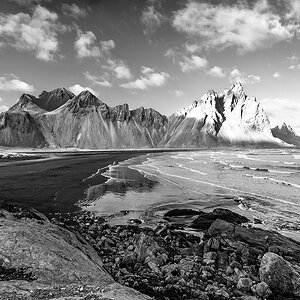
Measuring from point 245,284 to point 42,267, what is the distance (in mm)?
7643

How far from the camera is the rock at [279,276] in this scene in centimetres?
1088

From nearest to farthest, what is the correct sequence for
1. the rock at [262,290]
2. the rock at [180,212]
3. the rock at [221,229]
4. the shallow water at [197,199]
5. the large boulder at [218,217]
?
1. the rock at [262,290]
2. the rock at [221,229]
3. the large boulder at [218,217]
4. the shallow water at [197,199]
5. the rock at [180,212]

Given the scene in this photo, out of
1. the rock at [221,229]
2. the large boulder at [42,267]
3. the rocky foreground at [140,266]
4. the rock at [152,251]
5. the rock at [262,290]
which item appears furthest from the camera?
the rock at [221,229]

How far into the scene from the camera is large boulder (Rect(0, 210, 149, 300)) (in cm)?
792

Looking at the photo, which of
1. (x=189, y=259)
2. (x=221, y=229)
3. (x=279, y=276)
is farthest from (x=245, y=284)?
(x=221, y=229)

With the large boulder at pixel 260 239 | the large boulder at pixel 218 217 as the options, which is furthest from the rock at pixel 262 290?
the large boulder at pixel 218 217

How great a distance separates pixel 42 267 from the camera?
30.1 feet

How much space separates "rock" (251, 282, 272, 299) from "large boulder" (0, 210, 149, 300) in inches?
190

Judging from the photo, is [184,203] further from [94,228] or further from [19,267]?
[19,267]

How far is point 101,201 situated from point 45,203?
17.8ft

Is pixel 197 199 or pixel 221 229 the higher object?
pixel 221 229

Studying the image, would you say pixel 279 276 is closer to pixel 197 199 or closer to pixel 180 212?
pixel 180 212

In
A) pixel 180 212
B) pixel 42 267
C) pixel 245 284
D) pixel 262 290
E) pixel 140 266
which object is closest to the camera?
pixel 42 267

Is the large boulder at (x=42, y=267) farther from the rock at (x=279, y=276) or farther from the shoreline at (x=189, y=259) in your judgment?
the rock at (x=279, y=276)
